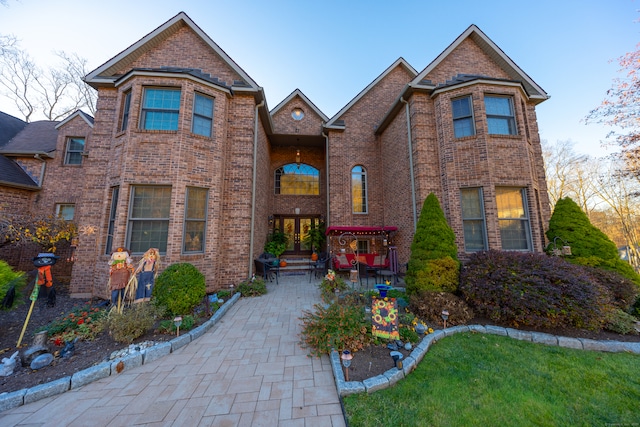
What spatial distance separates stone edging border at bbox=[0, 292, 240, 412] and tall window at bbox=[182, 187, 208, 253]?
324cm

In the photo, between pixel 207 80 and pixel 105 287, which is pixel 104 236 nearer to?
pixel 105 287

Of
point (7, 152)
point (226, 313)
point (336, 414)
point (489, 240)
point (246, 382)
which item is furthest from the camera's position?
point (7, 152)

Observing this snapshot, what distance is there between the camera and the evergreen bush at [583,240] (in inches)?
222

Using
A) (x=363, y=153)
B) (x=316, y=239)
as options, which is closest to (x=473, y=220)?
(x=363, y=153)

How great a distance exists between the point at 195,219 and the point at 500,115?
11.0 metres

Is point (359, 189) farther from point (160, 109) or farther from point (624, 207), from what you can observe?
point (624, 207)

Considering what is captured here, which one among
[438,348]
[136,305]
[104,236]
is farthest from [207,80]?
[438,348]

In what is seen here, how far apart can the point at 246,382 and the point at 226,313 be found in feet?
9.10

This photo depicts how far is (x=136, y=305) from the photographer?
4492 millimetres

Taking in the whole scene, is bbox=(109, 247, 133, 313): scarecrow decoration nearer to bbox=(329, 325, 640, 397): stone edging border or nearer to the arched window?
bbox=(329, 325, 640, 397): stone edging border

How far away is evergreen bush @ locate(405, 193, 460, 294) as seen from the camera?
542 centimetres

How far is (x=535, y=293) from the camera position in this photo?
4.38m

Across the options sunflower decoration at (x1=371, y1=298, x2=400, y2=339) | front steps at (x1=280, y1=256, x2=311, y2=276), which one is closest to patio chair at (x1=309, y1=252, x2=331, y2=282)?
front steps at (x1=280, y1=256, x2=311, y2=276)

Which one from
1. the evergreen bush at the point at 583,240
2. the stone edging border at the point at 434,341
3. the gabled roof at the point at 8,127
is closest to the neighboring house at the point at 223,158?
the evergreen bush at the point at 583,240
